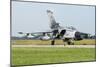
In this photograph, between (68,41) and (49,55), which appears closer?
(49,55)

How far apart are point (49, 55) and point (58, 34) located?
28 cm

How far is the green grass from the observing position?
2713mm

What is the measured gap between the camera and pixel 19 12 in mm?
2713

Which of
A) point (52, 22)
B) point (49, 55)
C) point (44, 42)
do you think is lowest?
point (49, 55)

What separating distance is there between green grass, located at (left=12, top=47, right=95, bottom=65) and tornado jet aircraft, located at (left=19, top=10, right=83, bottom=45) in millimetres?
113

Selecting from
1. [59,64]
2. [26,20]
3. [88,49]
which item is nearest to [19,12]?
[26,20]

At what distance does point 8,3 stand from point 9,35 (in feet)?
1.19

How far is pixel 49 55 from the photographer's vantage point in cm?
284

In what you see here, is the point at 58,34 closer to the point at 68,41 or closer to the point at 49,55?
the point at 68,41

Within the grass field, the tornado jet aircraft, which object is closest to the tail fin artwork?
the tornado jet aircraft

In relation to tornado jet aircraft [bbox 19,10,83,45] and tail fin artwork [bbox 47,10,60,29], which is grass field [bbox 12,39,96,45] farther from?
tail fin artwork [bbox 47,10,60,29]

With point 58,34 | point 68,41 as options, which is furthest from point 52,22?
point 68,41

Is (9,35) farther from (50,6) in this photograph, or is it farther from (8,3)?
(50,6)

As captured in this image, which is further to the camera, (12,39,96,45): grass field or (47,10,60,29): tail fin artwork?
(47,10,60,29): tail fin artwork
